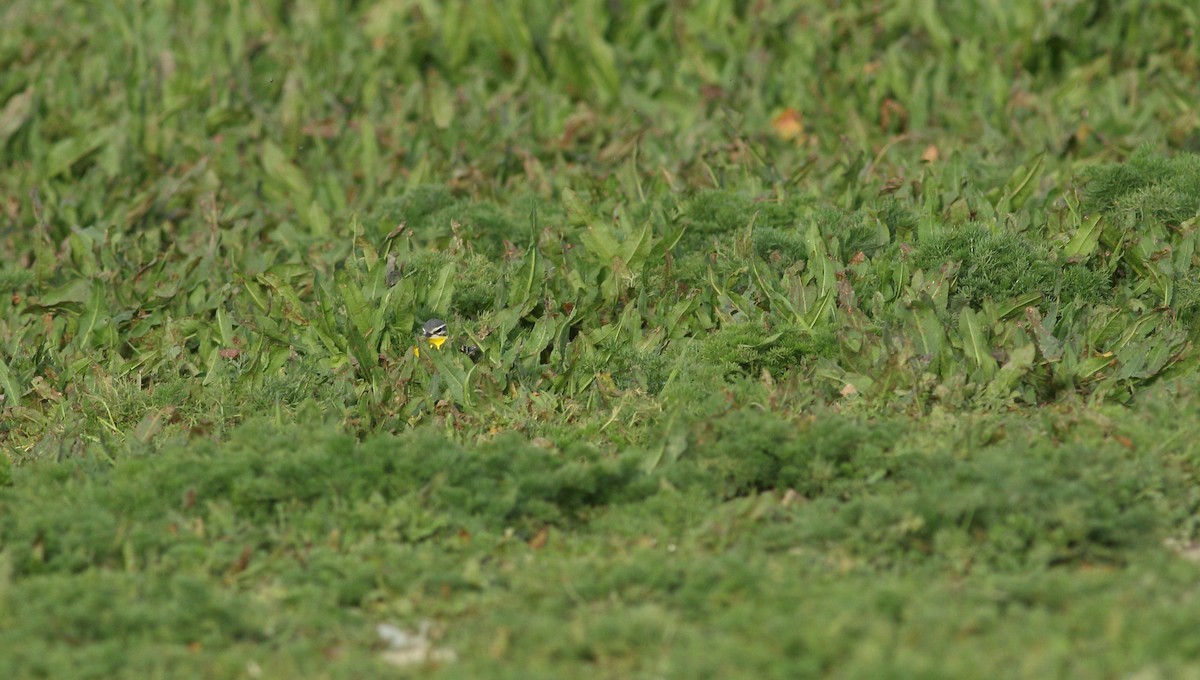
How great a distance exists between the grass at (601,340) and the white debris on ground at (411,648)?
0.02 meters

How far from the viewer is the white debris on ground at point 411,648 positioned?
3621 mm

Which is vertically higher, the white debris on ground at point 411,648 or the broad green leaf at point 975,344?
the broad green leaf at point 975,344

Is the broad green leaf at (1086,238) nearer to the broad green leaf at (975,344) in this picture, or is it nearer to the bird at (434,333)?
the broad green leaf at (975,344)

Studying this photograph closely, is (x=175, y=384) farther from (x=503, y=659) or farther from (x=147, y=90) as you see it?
(x=147, y=90)

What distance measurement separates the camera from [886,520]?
4066mm

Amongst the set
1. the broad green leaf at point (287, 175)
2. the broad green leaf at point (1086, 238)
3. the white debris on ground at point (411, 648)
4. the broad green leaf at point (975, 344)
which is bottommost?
the broad green leaf at point (287, 175)

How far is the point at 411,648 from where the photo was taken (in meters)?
3.73

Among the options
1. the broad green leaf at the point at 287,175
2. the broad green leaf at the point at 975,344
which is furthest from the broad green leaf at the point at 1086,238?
the broad green leaf at the point at 287,175

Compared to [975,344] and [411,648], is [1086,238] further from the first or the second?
[411,648]

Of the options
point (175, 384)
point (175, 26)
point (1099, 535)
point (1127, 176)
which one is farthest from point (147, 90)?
point (1099, 535)

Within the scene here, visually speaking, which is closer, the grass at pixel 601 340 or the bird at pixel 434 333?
the grass at pixel 601 340

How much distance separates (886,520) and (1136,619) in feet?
2.68

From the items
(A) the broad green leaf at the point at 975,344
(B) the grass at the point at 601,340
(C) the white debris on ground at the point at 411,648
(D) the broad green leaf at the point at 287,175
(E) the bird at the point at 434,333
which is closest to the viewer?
(C) the white debris on ground at the point at 411,648

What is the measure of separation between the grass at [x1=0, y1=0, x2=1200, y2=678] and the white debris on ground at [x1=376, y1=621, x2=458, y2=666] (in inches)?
0.9
